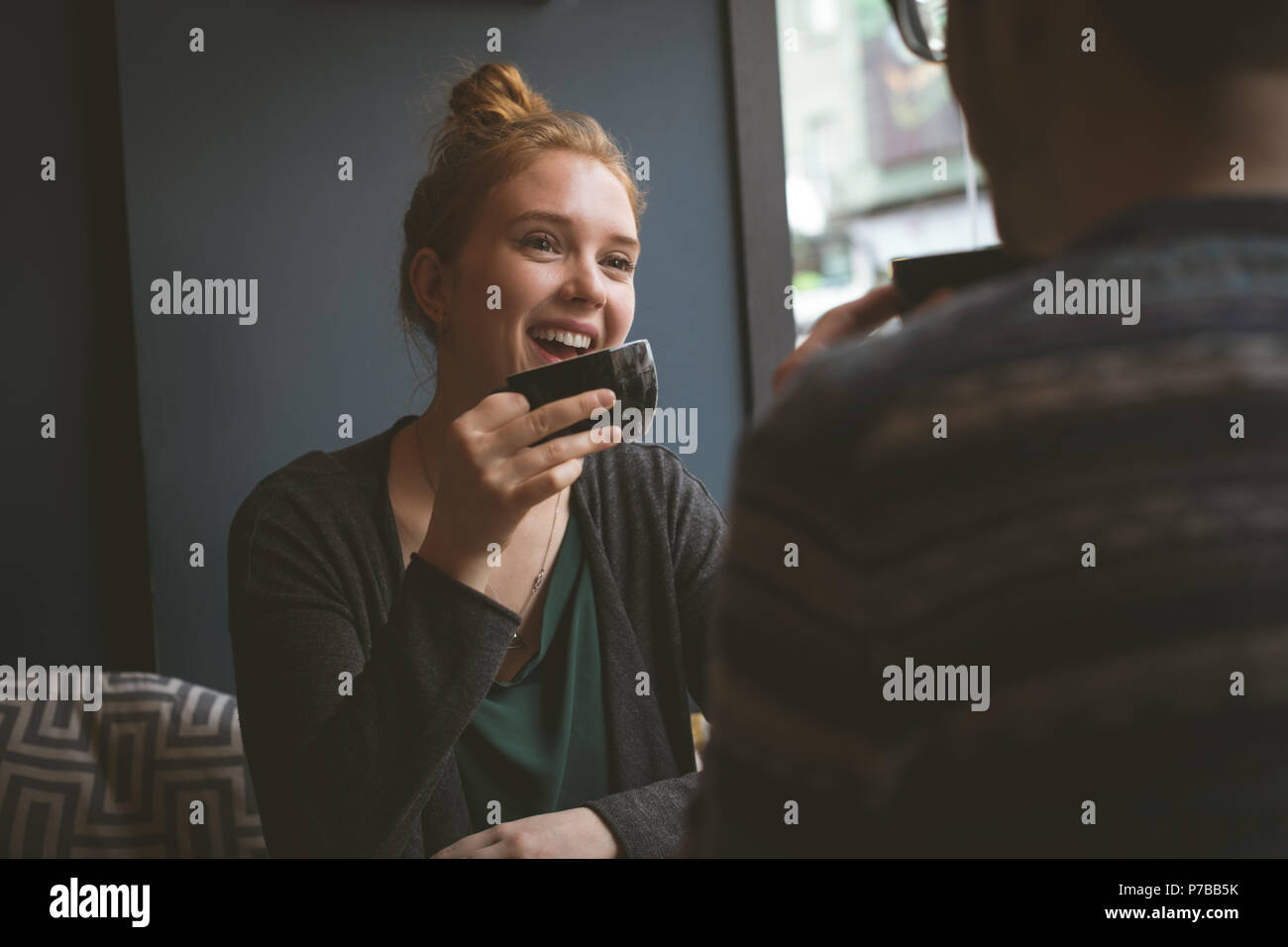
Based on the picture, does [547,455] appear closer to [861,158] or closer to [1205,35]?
[1205,35]

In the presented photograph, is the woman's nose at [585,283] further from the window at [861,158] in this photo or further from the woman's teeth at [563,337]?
the window at [861,158]

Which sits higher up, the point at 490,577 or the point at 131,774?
the point at 490,577

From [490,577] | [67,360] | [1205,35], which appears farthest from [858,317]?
[67,360]

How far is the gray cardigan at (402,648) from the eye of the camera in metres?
0.97

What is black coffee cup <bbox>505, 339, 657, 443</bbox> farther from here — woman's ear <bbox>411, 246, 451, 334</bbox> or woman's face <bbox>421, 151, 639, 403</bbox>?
woman's ear <bbox>411, 246, 451, 334</bbox>

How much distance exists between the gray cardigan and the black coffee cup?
0.20 meters

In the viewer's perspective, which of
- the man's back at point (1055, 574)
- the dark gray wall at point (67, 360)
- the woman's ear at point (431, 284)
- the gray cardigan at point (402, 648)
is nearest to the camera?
the man's back at point (1055, 574)

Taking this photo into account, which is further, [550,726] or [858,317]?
[550,726]

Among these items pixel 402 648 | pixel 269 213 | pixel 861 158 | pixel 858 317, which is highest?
pixel 861 158

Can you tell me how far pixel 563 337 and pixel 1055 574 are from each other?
3.24 feet

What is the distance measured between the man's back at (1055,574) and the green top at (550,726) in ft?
2.83

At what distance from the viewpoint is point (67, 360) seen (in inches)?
60.8

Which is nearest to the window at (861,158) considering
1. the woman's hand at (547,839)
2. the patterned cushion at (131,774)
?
the patterned cushion at (131,774)

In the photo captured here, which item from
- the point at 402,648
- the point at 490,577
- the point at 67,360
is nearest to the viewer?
the point at 402,648
